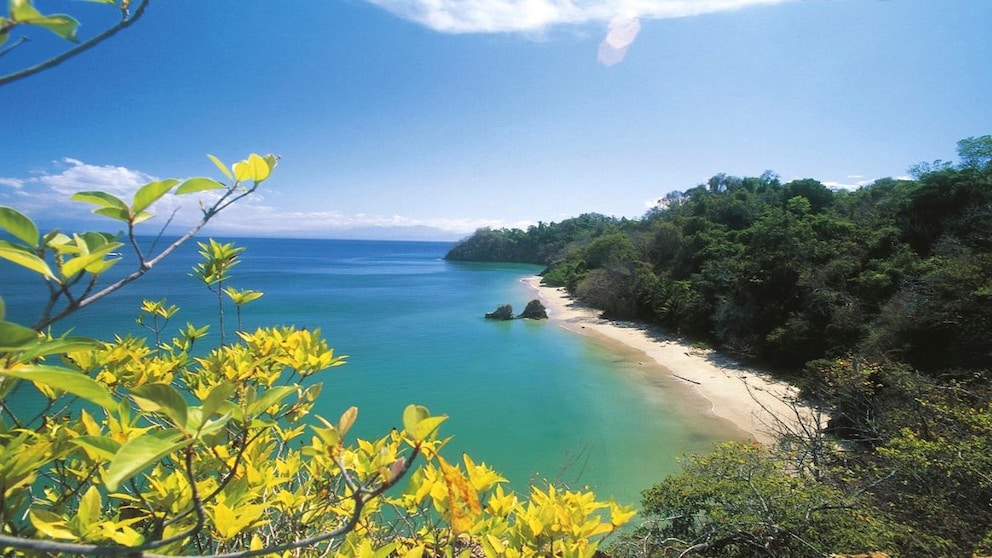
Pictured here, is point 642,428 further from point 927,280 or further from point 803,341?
point 927,280

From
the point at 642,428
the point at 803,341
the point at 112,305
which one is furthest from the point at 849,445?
the point at 112,305

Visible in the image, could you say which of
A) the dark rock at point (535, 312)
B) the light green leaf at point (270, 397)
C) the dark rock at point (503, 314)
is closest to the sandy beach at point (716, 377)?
the dark rock at point (535, 312)

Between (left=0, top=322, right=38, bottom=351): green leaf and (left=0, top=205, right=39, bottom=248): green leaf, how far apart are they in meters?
0.19

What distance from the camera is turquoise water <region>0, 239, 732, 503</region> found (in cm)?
872

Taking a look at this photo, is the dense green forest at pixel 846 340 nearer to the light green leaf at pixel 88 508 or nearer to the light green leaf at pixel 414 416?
the light green leaf at pixel 414 416

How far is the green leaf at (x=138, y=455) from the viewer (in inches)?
18.3

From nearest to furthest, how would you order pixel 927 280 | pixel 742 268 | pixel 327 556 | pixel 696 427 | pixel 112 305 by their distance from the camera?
pixel 327 556, pixel 927 280, pixel 696 427, pixel 742 268, pixel 112 305

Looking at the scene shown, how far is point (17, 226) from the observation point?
619 millimetres

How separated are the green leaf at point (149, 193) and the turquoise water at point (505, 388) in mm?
5131

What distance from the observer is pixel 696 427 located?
31.9ft

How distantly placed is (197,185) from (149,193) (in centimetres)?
7

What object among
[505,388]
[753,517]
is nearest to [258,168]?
[753,517]

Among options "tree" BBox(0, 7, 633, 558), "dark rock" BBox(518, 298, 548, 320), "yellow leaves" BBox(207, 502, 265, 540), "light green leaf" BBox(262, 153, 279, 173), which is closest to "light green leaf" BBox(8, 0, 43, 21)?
"tree" BBox(0, 7, 633, 558)

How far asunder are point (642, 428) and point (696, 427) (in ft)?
3.76
